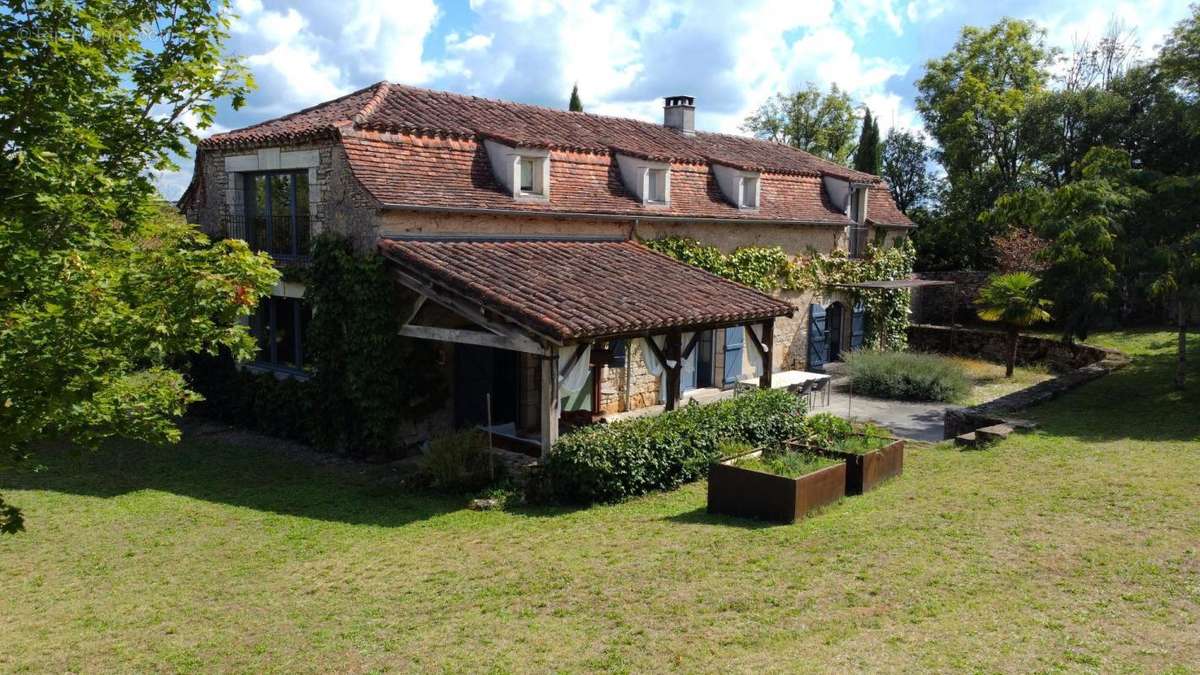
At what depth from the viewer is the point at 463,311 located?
11234 millimetres

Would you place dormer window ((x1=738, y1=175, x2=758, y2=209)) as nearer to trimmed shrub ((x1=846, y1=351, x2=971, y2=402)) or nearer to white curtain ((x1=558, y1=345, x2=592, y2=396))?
trimmed shrub ((x1=846, y1=351, x2=971, y2=402))

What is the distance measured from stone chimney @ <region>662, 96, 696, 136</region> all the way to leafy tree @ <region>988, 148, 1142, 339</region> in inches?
333

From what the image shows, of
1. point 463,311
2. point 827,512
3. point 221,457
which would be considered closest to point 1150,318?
point 827,512

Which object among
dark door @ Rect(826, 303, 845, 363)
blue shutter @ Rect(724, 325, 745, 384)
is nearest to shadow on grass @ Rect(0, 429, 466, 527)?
blue shutter @ Rect(724, 325, 745, 384)

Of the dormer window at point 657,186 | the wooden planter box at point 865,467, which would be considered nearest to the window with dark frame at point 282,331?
the dormer window at point 657,186

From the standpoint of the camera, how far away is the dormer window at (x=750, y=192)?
18.8 meters

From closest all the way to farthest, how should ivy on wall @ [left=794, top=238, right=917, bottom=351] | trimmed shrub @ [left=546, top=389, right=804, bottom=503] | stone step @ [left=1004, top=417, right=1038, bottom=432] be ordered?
1. trimmed shrub @ [left=546, top=389, right=804, bottom=503]
2. stone step @ [left=1004, top=417, right=1038, bottom=432]
3. ivy on wall @ [left=794, top=238, right=917, bottom=351]

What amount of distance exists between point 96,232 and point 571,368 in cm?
609

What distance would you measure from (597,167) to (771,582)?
10627 mm

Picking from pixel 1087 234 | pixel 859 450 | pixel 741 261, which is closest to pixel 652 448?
pixel 859 450

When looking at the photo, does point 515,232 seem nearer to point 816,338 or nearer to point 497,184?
point 497,184

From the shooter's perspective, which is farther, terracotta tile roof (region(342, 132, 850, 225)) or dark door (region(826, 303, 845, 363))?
dark door (region(826, 303, 845, 363))

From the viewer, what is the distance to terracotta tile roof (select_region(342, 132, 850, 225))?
12727 millimetres

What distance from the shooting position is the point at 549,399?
10680 mm
